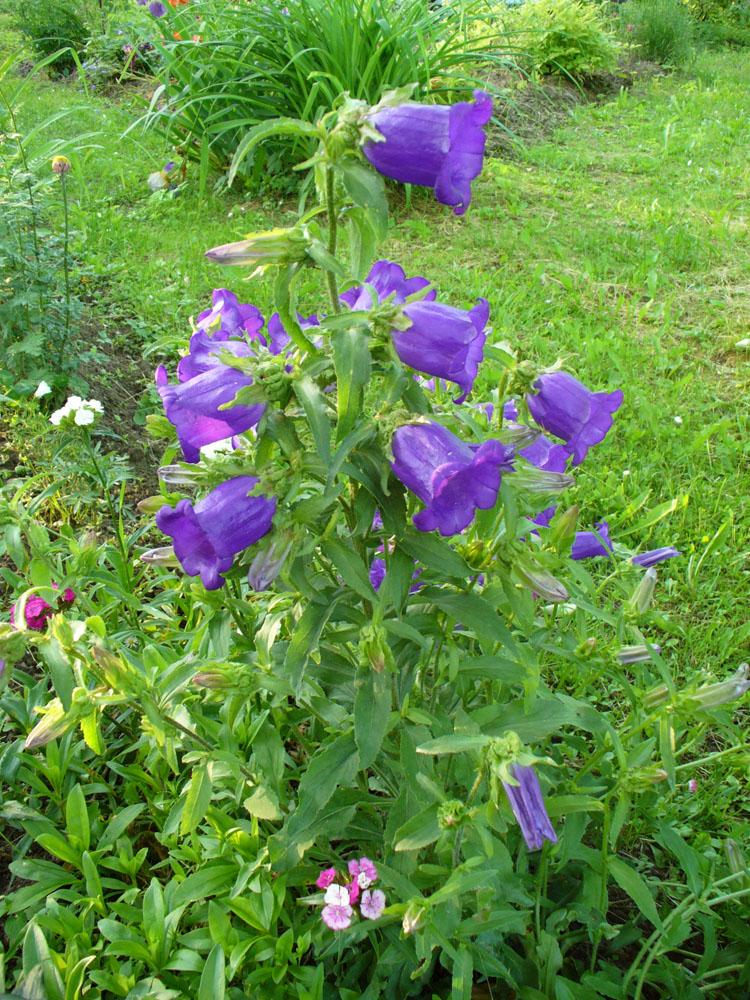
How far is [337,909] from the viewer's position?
143 centimetres

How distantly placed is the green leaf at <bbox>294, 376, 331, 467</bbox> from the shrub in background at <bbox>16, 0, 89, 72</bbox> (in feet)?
32.1

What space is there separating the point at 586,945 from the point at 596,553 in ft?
3.08

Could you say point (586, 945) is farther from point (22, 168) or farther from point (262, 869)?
point (22, 168)

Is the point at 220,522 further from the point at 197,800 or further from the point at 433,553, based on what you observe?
the point at 197,800

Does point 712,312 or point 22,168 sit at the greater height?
point 22,168

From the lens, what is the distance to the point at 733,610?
260cm

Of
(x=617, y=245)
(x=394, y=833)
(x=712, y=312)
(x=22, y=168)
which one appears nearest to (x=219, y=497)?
(x=394, y=833)

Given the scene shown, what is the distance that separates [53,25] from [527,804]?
1062 centimetres

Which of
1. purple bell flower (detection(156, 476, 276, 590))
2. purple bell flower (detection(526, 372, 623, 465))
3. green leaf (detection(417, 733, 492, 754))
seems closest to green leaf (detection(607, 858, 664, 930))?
green leaf (detection(417, 733, 492, 754))

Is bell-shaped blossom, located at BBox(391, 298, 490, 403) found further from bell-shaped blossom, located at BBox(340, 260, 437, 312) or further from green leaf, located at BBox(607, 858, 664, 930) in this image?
green leaf, located at BBox(607, 858, 664, 930)

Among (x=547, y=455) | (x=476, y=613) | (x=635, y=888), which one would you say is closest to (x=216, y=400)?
(x=476, y=613)

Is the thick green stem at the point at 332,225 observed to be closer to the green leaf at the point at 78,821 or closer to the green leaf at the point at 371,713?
the green leaf at the point at 371,713

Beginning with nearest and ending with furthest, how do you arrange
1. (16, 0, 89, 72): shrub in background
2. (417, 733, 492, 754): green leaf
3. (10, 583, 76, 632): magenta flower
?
(417, 733, 492, 754): green leaf
(10, 583, 76, 632): magenta flower
(16, 0, 89, 72): shrub in background

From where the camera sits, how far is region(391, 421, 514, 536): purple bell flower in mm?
1119
